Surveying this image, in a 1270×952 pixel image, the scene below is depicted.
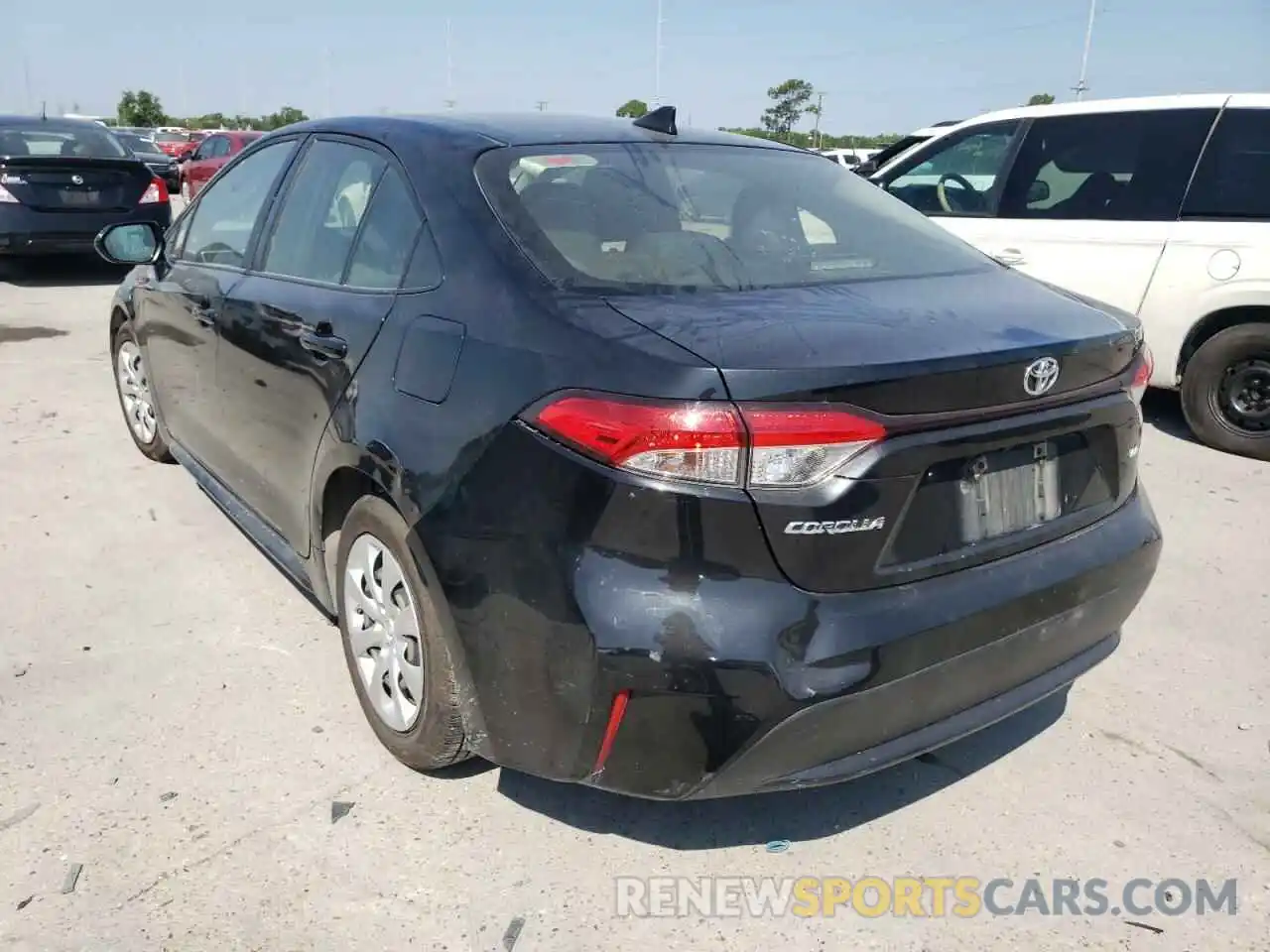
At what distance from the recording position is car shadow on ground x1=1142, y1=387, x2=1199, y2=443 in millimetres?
6145

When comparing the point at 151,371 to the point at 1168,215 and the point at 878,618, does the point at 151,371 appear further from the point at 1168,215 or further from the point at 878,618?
the point at 1168,215

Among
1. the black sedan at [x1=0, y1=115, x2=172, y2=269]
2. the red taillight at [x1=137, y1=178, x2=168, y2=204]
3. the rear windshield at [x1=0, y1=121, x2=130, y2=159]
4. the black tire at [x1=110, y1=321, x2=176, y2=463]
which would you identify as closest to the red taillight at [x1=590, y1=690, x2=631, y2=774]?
the black tire at [x1=110, y1=321, x2=176, y2=463]

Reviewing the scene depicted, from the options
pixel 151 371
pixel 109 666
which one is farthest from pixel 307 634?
pixel 151 371

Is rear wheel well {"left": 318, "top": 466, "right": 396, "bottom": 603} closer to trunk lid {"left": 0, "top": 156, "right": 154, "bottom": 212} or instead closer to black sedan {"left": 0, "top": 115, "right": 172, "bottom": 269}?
black sedan {"left": 0, "top": 115, "right": 172, "bottom": 269}

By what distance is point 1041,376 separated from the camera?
220 centimetres

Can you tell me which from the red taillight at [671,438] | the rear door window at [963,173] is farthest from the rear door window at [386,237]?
the rear door window at [963,173]

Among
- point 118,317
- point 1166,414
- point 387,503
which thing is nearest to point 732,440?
point 387,503

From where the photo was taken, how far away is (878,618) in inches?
79.4

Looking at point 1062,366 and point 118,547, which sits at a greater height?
point 1062,366

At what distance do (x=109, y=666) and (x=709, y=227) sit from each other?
2.31 meters

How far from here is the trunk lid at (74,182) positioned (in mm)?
9805

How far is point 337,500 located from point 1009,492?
175 centimetres

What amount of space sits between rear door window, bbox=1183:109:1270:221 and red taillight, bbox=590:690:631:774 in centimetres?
514

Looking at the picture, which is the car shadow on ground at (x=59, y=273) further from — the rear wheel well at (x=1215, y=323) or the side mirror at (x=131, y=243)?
the rear wheel well at (x=1215, y=323)
